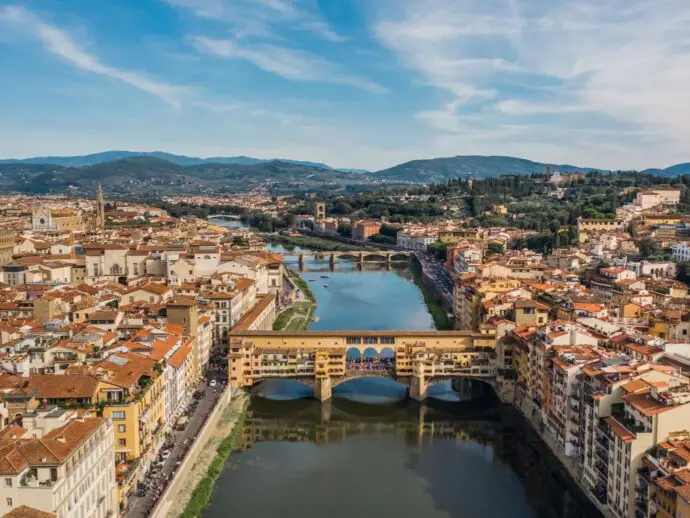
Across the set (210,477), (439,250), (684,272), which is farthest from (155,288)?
(439,250)

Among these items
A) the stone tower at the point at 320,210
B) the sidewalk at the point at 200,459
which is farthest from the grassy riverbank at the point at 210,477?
the stone tower at the point at 320,210

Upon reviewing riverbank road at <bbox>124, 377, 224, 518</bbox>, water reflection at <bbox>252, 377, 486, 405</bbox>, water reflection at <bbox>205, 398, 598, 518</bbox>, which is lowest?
water reflection at <bbox>205, 398, 598, 518</bbox>

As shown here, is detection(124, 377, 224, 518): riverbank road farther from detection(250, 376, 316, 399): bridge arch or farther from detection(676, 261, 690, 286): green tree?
detection(676, 261, 690, 286): green tree

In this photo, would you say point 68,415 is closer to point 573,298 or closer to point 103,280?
point 573,298

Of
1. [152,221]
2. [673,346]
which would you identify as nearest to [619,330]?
[673,346]

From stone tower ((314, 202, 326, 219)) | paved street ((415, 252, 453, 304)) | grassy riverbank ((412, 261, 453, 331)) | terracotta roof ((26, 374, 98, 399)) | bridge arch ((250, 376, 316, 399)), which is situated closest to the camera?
terracotta roof ((26, 374, 98, 399))

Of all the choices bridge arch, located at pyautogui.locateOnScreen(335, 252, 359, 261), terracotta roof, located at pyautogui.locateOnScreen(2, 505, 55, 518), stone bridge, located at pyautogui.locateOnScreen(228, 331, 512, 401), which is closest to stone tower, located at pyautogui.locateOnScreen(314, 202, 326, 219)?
bridge arch, located at pyautogui.locateOnScreen(335, 252, 359, 261)

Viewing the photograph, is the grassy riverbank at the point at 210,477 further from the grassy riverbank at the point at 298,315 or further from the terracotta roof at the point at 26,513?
the grassy riverbank at the point at 298,315
